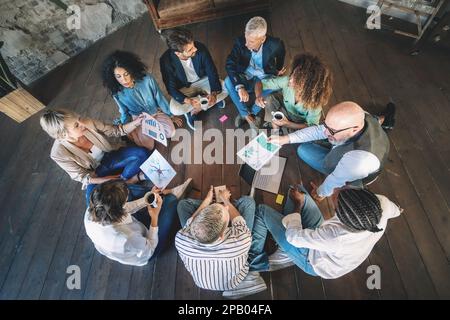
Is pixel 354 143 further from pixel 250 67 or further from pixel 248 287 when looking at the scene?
pixel 250 67

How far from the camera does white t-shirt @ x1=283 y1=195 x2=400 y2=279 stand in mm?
1387

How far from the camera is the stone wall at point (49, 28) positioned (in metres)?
3.17

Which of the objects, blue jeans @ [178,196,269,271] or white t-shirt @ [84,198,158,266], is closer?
white t-shirt @ [84,198,158,266]

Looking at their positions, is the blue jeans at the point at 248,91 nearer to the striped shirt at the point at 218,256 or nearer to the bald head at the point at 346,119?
the bald head at the point at 346,119

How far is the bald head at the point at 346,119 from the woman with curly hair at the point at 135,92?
167 centimetres

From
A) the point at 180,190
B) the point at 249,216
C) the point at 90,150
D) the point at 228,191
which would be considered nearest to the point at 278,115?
the point at 228,191

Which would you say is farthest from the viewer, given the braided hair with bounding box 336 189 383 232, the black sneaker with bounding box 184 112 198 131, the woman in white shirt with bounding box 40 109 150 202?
the black sneaker with bounding box 184 112 198 131

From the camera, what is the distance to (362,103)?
2773mm

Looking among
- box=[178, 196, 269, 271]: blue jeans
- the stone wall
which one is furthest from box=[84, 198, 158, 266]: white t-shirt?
the stone wall

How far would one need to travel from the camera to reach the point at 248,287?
1873mm

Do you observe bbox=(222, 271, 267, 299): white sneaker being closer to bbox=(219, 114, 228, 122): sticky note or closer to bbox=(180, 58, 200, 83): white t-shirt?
bbox=(219, 114, 228, 122): sticky note

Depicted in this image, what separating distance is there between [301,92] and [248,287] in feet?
5.11
